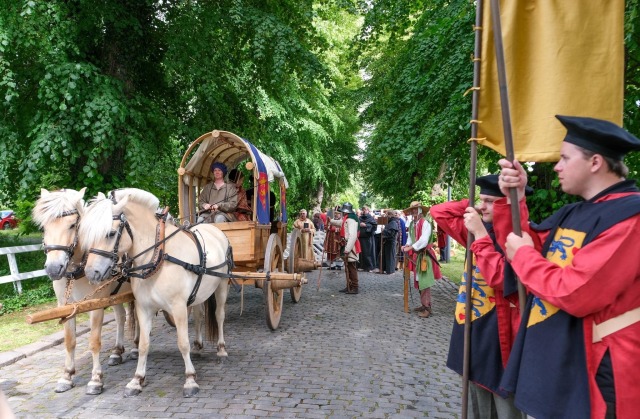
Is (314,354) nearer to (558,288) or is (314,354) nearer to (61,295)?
(61,295)

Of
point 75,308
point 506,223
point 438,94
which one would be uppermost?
point 438,94

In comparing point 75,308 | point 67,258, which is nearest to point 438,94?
point 67,258

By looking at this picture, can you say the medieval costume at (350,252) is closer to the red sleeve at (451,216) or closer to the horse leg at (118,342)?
the horse leg at (118,342)

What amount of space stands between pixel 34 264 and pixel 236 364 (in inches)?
351

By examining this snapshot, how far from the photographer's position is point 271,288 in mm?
6559

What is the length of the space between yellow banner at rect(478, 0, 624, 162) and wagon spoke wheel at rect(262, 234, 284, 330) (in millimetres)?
4635

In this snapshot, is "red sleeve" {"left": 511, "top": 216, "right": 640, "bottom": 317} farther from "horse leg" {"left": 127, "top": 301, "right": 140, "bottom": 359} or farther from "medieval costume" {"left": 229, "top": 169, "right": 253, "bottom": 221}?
"medieval costume" {"left": 229, "top": 169, "right": 253, "bottom": 221}

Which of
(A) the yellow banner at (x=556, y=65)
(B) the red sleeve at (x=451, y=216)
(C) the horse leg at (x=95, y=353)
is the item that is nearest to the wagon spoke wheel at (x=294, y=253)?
(C) the horse leg at (x=95, y=353)

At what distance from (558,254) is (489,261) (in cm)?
46

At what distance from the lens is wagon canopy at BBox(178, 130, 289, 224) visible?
658 centimetres

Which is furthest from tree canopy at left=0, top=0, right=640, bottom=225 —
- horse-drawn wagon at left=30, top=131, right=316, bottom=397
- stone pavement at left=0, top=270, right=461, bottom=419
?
stone pavement at left=0, top=270, right=461, bottom=419

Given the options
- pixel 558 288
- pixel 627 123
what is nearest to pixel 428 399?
pixel 558 288

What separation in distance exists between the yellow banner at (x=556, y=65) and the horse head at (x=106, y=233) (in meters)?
3.41

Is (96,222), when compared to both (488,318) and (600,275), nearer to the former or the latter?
(488,318)
